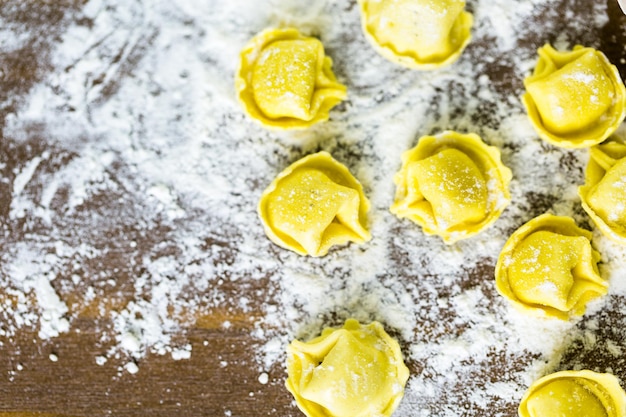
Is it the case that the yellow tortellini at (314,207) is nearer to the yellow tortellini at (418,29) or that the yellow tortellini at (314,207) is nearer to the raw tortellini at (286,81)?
the raw tortellini at (286,81)

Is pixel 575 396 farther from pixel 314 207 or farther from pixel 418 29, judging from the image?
pixel 418 29

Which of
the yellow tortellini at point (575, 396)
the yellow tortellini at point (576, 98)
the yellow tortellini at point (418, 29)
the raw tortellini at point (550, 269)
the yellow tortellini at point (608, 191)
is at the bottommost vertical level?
the yellow tortellini at point (575, 396)

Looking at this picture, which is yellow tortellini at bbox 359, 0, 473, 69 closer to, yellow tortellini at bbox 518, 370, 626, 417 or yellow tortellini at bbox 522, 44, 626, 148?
yellow tortellini at bbox 522, 44, 626, 148

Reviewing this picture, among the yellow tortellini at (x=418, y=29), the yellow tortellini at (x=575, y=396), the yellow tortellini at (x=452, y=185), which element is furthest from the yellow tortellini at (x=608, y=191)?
the yellow tortellini at (x=418, y=29)

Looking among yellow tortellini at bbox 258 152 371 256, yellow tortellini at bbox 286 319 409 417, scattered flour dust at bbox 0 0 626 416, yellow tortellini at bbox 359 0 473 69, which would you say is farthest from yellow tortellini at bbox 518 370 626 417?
yellow tortellini at bbox 359 0 473 69

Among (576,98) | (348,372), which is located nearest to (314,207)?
(348,372)
